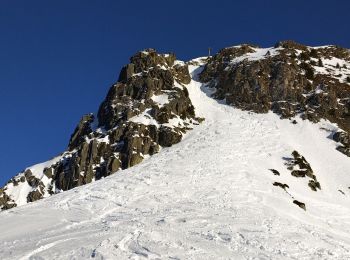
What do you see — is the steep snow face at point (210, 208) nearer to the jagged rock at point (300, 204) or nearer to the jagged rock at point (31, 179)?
the jagged rock at point (300, 204)

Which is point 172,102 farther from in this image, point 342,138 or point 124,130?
point 342,138

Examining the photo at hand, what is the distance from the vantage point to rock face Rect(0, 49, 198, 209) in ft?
227

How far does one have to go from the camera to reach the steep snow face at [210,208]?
2941 centimetres

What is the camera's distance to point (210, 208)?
130 feet

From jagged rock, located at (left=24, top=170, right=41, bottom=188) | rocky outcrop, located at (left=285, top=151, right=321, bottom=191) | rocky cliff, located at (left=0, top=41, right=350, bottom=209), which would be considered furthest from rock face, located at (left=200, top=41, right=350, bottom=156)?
jagged rock, located at (left=24, top=170, right=41, bottom=188)

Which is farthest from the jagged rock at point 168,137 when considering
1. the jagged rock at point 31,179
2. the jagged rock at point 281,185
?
the jagged rock at point 281,185

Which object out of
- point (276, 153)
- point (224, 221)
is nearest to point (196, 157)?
point (276, 153)

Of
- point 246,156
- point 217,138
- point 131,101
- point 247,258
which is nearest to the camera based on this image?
point 247,258

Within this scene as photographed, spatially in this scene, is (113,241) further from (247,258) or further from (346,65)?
(346,65)

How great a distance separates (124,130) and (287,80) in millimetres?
32334

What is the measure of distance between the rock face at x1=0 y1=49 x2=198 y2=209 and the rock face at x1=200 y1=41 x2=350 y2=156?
1054cm

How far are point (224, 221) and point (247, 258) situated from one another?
26.6 ft

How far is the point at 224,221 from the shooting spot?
115 ft

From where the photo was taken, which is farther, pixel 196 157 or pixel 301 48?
pixel 301 48
